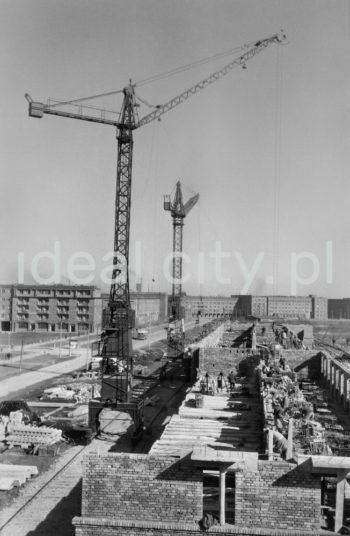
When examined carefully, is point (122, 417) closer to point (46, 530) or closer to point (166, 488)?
point (46, 530)

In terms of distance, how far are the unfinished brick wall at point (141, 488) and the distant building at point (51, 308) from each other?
287ft

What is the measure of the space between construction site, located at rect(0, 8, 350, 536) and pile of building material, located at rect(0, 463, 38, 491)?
0.05 metres

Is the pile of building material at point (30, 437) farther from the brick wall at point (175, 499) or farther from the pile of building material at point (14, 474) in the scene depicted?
the brick wall at point (175, 499)

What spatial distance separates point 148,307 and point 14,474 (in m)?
118

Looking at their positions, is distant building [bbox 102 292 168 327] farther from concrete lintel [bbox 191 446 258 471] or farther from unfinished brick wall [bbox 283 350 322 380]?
concrete lintel [bbox 191 446 258 471]

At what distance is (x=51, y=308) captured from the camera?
3858 inches

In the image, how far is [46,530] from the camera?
14.1 meters

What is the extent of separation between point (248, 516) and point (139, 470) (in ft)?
7.34

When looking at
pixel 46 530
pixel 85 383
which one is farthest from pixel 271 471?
pixel 85 383

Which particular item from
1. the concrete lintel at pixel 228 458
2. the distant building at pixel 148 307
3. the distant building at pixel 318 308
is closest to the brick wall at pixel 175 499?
the concrete lintel at pixel 228 458

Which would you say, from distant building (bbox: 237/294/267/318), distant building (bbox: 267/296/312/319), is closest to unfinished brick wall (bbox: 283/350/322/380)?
distant building (bbox: 237/294/267/318)

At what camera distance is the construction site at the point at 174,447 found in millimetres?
9328

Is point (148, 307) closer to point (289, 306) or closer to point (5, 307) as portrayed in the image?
point (5, 307)

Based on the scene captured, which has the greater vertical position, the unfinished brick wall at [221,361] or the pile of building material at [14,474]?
the unfinished brick wall at [221,361]
